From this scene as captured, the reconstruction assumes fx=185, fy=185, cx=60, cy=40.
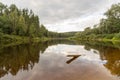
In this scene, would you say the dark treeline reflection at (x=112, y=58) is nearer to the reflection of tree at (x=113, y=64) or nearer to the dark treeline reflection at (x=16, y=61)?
the reflection of tree at (x=113, y=64)

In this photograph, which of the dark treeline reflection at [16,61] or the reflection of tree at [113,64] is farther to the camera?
the dark treeline reflection at [16,61]

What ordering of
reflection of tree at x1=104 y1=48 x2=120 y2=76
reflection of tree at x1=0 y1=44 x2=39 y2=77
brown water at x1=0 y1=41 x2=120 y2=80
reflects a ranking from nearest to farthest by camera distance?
1. brown water at x1=0 y1=41 x2=120 y2=80
2. reflection of tree at x1=104 y1=48 x2=120 y2=76
3. reflection of tree at x1=0 y1=44 x2=39 y2=77

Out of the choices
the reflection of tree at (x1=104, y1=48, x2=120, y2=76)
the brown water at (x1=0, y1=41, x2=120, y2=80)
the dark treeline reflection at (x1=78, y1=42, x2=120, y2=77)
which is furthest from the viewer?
the dark treeline reflection at (x1=78, y1=42, x2=120, y2=77)

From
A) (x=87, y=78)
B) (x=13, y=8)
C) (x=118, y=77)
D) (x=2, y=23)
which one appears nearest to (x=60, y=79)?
(x=87, y=78)

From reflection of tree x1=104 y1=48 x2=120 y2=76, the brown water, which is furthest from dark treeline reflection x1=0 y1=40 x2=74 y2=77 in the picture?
reflection of tree x1=104 y1=48 x2=120 y2=76

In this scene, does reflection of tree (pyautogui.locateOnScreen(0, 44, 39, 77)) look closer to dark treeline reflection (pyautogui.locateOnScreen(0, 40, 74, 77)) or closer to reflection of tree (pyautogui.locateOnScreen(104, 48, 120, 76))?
dark treeline reflection (pyautogui.locateOnScreen(0, 40, 74, 77))

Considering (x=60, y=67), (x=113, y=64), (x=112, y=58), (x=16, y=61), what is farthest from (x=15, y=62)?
(x=112, y=58)

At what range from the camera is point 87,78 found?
10.3 meters

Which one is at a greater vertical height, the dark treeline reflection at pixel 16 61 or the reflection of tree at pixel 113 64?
the dark treeline reflection at pixel 16 61

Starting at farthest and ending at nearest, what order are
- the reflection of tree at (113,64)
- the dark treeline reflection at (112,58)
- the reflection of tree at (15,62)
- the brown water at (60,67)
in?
the reflection of tree at (15,62) < the dark treeline reflection at (112,58) < the reflection of tree at (113,64) < the brown water at (60,67)

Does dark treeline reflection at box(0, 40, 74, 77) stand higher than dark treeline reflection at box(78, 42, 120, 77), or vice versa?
dark treeline reflection at box(0, 40, 74, 77)

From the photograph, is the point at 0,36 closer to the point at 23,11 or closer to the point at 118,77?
the point at 23,11

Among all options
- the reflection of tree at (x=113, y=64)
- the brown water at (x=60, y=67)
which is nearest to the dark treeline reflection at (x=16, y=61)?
the brown water at (x=60, y=67)

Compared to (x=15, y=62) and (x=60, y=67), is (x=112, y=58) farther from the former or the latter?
(x=15, y=62)
